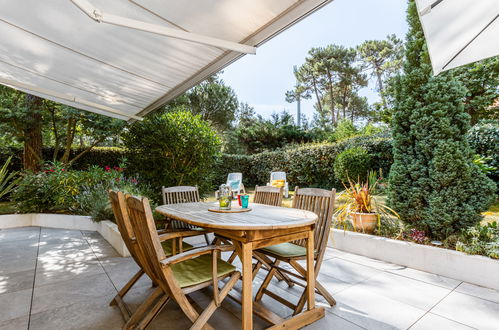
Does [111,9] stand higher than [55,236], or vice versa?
[111,9]

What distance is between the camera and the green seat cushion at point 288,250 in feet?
7.28

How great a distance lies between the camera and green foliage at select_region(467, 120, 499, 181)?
5.78m

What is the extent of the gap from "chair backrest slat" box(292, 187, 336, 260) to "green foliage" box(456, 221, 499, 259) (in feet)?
5.46

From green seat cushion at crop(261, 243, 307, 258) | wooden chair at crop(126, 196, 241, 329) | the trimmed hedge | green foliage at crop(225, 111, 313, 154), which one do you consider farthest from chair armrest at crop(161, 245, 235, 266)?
green foliage at crop(225, 111, 313, 154)

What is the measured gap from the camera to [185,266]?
2.03 m

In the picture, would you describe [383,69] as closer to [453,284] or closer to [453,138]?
[453,138]

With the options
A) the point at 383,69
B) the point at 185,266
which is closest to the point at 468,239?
the point at 185,266

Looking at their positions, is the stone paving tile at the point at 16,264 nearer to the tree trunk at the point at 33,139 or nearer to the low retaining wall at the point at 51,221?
the low retaining wall at the point at 51,221

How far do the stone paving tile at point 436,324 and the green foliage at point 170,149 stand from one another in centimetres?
461

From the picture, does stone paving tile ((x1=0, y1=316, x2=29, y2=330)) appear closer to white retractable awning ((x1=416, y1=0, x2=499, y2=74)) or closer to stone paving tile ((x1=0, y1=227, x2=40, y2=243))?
stone paving tile ((x1=0, y1=227, x2=40, y2=243))

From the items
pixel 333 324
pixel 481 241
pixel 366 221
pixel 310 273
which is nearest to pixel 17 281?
pixel 310 273

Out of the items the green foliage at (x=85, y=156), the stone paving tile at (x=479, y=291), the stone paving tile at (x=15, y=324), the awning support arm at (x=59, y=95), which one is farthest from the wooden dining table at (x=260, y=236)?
the green foliage at (x=85, y=156)

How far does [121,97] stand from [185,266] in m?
3.39

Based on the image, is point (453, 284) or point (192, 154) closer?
point (453, 284)
